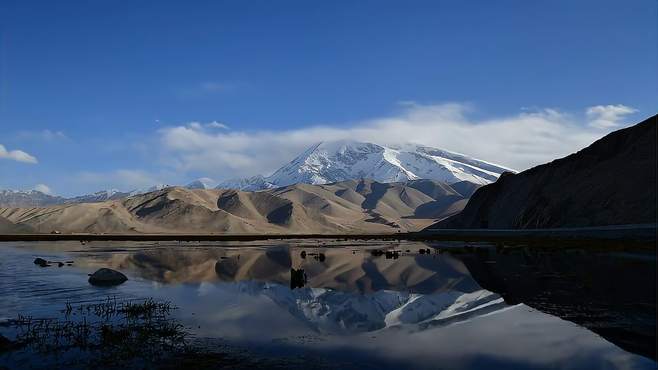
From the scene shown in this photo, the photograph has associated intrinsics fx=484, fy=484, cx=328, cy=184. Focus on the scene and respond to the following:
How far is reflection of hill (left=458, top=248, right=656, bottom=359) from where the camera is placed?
1728 cm

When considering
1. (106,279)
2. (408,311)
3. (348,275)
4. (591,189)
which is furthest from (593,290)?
(591,189)

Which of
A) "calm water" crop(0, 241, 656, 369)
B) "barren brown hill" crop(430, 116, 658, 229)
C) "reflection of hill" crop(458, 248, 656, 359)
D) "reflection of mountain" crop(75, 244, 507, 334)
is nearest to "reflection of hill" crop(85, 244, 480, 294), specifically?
"reflection of mountain" crop(75, 244, 507, 334)

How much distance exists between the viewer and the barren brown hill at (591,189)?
79.8 metres

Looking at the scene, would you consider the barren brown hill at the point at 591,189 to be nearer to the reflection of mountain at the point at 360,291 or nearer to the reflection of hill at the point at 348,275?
the reflection of hill at the point at 348,275

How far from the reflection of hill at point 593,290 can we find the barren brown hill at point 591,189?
133 feet

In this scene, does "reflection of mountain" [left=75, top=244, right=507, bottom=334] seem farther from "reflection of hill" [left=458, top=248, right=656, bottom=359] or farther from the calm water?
"reflection of hill" [left=458, top=248, right=656, bottom=359]

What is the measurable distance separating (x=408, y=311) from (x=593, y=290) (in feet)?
36.1

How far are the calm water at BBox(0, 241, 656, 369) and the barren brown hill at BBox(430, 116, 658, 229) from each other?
42.6 meters

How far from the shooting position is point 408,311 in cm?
2311

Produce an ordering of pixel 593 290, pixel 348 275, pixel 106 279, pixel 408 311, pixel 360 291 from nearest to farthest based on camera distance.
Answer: pixel 408 311
pixel 593 290
pixel 360 291
pixel 106 279
pixel 348 275

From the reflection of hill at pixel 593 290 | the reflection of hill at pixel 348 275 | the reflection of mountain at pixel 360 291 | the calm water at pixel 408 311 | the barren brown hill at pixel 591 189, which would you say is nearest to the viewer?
the calm water at pixel 408 311

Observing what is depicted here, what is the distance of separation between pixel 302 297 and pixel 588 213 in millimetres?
78106

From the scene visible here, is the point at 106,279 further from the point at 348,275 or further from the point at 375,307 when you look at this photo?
the point at 375,307

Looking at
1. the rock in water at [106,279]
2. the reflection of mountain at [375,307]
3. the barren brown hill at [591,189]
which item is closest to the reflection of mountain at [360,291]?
the reflection of mountain at [375,307]
